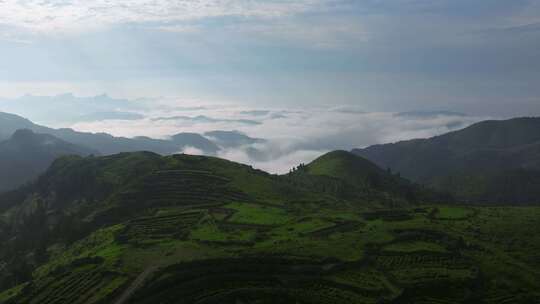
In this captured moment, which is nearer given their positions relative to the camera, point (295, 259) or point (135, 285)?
point (135, 285)

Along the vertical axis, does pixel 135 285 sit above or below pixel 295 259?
below

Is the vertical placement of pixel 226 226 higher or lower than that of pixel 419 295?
higher

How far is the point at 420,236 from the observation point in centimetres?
13112

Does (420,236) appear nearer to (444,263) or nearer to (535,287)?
(444,263)

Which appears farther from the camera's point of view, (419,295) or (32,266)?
(32,266)

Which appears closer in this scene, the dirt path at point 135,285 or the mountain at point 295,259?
the dirt path at point 135,285

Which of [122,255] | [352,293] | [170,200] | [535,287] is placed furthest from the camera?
[170,200]

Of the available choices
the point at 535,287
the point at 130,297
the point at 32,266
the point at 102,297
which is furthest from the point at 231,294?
the point at 32,266

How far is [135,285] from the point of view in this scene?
105438 millimetres

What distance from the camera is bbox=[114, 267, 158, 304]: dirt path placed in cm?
10100

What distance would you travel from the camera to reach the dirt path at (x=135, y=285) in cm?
10100

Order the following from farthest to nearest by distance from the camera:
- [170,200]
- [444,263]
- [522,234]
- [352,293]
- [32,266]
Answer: [170,200], [32,266], [522,234], [444,263], [352,293]

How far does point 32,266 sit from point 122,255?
5044 cm

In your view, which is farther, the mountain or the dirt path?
the mountain
